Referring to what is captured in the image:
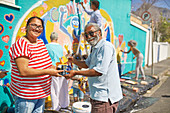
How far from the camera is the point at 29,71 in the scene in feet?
5.47

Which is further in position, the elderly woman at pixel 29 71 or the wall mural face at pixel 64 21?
the wall mural face at pixel 64 21

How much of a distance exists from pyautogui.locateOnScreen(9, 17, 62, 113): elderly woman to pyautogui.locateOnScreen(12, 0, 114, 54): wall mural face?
175 centimetres

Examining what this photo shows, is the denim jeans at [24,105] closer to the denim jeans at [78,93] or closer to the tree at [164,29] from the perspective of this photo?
the denim jeans at [78,93]

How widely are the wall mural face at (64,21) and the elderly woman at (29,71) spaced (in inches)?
69.1

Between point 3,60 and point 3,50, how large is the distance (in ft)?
0.66

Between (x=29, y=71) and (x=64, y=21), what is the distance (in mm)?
3105

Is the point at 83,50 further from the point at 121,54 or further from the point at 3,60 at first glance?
the point at 121,54

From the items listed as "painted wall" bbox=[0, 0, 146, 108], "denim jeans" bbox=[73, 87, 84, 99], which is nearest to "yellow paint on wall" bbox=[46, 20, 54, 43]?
"painted wall" bbox=[0, 0, 146, 108]

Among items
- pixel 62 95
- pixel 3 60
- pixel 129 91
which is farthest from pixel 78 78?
pixel 129 91

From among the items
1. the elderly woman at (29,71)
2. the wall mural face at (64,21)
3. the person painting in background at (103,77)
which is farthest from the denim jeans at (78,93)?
the elderly woman at (29,71)

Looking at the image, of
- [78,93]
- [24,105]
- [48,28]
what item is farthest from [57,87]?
[24,105]

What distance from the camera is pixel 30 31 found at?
5.98 feet

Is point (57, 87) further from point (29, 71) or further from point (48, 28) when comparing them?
point (29, 71)

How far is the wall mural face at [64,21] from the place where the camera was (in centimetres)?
383
